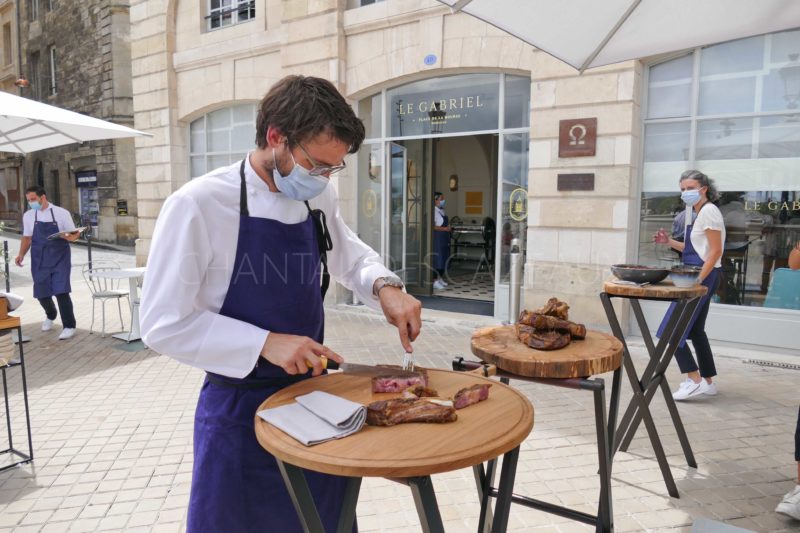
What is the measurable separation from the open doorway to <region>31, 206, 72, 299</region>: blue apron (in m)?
4.58

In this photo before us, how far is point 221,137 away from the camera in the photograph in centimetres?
1048

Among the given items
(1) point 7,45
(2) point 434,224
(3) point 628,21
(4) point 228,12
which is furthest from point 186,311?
(1) point 7,45

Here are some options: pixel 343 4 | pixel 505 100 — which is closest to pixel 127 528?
pixel 505 100

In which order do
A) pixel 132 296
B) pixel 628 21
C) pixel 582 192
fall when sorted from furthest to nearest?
pixel 132 296 < pixel 582 192 < pixel 628 21

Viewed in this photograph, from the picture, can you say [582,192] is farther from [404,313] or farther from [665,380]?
[404,313]

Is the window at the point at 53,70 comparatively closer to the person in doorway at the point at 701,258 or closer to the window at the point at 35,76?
the window at the point at 35,76

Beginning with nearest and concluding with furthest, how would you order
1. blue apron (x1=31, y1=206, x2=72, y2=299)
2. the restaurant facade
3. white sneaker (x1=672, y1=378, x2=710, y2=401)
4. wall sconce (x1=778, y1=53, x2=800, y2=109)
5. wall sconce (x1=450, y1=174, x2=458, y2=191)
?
1. white sneaker (x1=672, y1=378, x2=710, y2=401)
2. wall sconce (x1=778, y1=53, x2=800, y2=109)
3. the restaurant facade
4. blue apron (x1=31, y1=206, x2=72, y2=299)
5. wall sconce (x1=450, y1=174, x2=458, y2=191)

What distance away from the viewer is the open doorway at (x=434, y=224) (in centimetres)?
897

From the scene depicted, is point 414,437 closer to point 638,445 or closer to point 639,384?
point 639,384

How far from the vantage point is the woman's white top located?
4273mm

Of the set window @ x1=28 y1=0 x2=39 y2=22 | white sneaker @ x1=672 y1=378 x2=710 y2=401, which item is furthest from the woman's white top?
window @ x1=28 y1=0 x2=39 y2=22

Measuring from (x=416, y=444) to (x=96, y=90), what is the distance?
25.2m

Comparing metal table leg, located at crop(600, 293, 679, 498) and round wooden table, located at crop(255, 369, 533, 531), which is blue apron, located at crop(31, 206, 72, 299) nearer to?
metal table leg, located at crop(600, 293, 679, 498)

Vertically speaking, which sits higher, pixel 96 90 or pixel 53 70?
pixel 53 70
